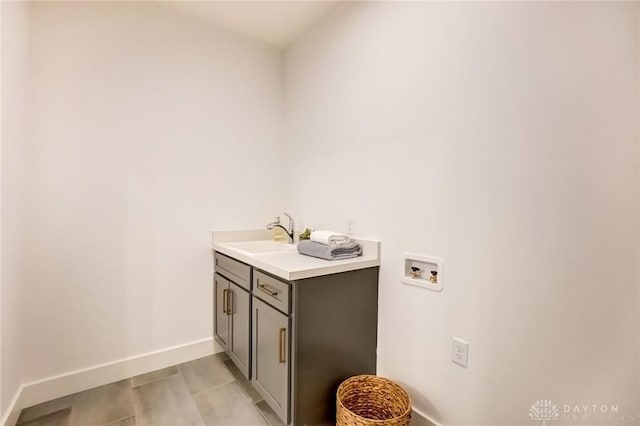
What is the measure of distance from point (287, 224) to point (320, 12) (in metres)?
1.63

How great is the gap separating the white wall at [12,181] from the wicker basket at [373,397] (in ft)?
5.45

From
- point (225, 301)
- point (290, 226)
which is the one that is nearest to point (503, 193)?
point (290, 226)

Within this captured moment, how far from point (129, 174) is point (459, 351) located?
7.14ft

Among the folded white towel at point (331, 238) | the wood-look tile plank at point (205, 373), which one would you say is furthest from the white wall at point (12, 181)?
the folded white towel at point (331, 238)

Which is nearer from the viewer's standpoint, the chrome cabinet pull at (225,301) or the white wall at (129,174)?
the white wall at (129,174)

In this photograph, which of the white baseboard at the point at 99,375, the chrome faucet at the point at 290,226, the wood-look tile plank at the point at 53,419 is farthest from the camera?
the chrome faucet at the point at 290,226

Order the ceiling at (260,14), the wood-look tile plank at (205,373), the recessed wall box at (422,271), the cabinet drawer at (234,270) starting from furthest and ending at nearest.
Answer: the ceiling at (260,14)
the wood-look tile plank at (205,373)
the cabinet drawer at (234,270)
the recessed wall box at (422,271)

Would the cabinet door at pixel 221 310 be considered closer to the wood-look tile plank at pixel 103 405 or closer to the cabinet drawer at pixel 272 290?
the cabinet drawer at pixel 272 290

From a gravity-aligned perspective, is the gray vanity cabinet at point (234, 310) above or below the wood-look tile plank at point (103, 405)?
above

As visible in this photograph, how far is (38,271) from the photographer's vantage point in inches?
66.6

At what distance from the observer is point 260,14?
2.11 m

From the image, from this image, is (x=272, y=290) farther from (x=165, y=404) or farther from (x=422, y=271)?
(x=165, y=404)

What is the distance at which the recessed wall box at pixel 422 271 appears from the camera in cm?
140

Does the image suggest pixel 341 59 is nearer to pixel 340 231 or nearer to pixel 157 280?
pixel 340 231
